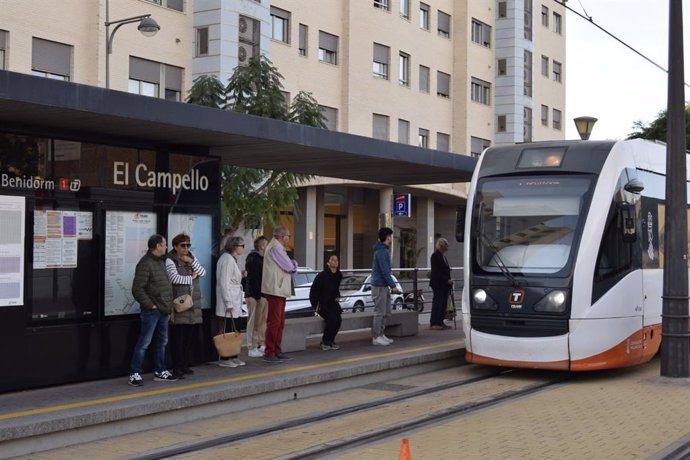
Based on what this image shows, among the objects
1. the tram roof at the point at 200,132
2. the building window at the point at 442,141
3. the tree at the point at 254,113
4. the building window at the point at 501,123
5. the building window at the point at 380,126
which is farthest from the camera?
the building window at the point at 501,123

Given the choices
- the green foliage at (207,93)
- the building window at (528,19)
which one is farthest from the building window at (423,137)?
the green foliage at (207,93)

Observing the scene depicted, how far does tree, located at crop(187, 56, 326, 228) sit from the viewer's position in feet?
69.6

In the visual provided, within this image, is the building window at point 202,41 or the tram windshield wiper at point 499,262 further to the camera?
the building window at point 202,41

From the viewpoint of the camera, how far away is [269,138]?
11680 millimetres

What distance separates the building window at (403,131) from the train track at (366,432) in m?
30.7

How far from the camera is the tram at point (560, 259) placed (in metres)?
12.6

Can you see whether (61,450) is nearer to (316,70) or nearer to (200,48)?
(200,48)

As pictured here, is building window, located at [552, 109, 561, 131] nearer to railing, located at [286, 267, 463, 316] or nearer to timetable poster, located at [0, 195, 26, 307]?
railing, located at [286, 267, 463, 316]

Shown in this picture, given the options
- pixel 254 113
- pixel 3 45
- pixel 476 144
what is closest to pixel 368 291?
pixel 254 113

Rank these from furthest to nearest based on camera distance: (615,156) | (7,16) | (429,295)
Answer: (7,16) < (429,295) < (615,156)

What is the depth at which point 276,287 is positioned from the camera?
41.4 ft

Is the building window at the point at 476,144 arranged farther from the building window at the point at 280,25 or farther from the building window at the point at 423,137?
the building window at the point at 280,25

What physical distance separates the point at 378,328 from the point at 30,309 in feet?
21.1

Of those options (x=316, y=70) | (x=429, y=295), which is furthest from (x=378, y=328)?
(x=316, y=70)
